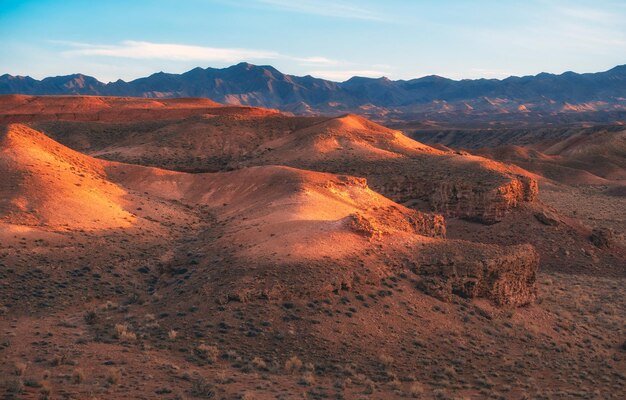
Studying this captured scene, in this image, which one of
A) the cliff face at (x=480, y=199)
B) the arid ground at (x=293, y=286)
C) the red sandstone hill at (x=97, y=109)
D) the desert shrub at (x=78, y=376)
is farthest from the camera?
the red sandstone hill at (x=97, y=109)

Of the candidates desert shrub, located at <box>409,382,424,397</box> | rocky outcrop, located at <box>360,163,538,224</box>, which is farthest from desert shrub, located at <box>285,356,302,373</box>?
rocky outcrop, located at <box>360,163,538,224</box>

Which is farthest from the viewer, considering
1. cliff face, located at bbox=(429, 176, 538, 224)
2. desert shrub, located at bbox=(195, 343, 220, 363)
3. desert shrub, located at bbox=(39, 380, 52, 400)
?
cliff face, located at bbox=(429, 176, 538, 224)

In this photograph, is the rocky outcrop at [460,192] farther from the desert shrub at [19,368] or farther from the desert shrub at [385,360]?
the desert shrub at [19,368]

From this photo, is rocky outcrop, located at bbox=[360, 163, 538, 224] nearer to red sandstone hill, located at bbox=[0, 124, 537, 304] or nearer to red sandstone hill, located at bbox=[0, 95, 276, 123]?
red sandstone hill, located at bbox=[0, 124, 537, 304]

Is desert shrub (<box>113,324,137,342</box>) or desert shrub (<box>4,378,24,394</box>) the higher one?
desert shrub (<box>4,378,24,394</box>)

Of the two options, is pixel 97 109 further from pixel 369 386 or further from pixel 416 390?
pixel 416 390

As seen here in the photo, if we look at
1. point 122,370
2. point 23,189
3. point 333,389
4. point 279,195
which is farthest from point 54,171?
point 333,389

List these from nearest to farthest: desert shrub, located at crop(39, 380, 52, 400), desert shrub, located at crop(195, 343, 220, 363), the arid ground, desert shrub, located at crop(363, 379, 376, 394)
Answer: desert shrub, located at crop(39, 380, 52, 400), desert shrub, located at crop(363, 379, 376, 394), the arid ground, desert shrub, located at crop(195, 343, 220, 363)

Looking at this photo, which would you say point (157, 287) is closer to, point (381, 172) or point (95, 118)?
point (381, 172)

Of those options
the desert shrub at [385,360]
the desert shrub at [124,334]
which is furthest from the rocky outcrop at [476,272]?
the desert shrub at [124,334]
